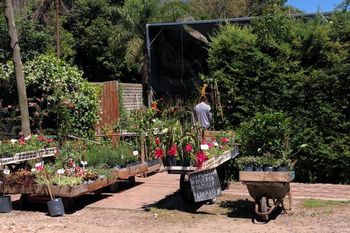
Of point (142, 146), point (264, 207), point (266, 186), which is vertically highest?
point (142, 146)

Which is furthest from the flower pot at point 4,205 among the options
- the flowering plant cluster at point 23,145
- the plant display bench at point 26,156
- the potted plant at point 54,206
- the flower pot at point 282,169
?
the flower pot at point 282,169

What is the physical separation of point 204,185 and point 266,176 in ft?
3.79

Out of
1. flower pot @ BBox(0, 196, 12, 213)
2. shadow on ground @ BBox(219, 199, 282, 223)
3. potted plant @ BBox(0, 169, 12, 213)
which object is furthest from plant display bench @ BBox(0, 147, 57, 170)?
shadow on ground @ BBox(219, 199, 282, 223)

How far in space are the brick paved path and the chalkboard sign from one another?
1.25 metres

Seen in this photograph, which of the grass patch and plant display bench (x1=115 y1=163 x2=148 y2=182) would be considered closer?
the grass patch

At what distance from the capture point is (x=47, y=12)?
81.9 ft

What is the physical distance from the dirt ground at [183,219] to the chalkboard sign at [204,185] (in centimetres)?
28

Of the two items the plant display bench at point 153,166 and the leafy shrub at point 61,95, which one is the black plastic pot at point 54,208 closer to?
the plant display bench at point 153,166

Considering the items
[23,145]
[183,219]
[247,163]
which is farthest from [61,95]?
[247,163]

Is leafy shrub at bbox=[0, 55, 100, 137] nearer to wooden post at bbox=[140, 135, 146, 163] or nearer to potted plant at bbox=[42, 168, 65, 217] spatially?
wooden post at bbox=[140, 135, 146, 163]

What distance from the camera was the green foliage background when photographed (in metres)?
10.4

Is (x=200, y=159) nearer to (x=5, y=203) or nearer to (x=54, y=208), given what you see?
(x=54, y=208)

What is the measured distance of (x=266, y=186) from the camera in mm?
7336

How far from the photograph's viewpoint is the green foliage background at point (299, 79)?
10398 millimetres
